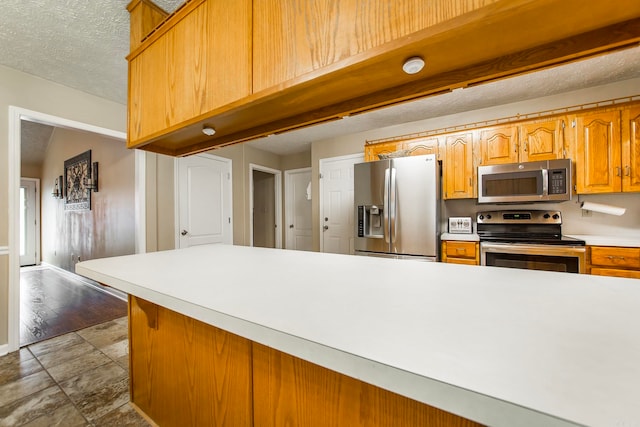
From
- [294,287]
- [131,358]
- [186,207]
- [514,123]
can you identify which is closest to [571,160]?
[514,123]

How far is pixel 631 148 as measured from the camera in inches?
86.1

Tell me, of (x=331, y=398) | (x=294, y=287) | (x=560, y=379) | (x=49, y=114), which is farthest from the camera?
(x=49, y=114)

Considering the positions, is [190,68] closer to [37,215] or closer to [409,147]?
[409,147]

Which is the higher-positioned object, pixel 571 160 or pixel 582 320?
pixel 571 160

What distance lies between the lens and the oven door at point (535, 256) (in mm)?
2156

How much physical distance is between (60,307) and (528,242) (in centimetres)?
521

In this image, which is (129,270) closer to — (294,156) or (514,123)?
(514,123)

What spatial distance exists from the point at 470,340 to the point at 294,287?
18.8 inches

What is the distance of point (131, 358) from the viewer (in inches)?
54.6

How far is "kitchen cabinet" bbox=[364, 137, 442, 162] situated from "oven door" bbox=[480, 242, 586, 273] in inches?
46.0

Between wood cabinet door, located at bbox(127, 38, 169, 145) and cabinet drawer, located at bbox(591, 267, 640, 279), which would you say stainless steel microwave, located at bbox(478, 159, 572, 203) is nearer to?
cabinet drawer, located at bbox(591, 267, 640, 279)

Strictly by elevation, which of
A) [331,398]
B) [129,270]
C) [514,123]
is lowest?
[331,398]

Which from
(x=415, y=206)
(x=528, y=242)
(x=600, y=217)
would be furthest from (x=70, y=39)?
(x=600, y=217)

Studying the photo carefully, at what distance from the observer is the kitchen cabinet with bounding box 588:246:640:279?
201 centimetres
